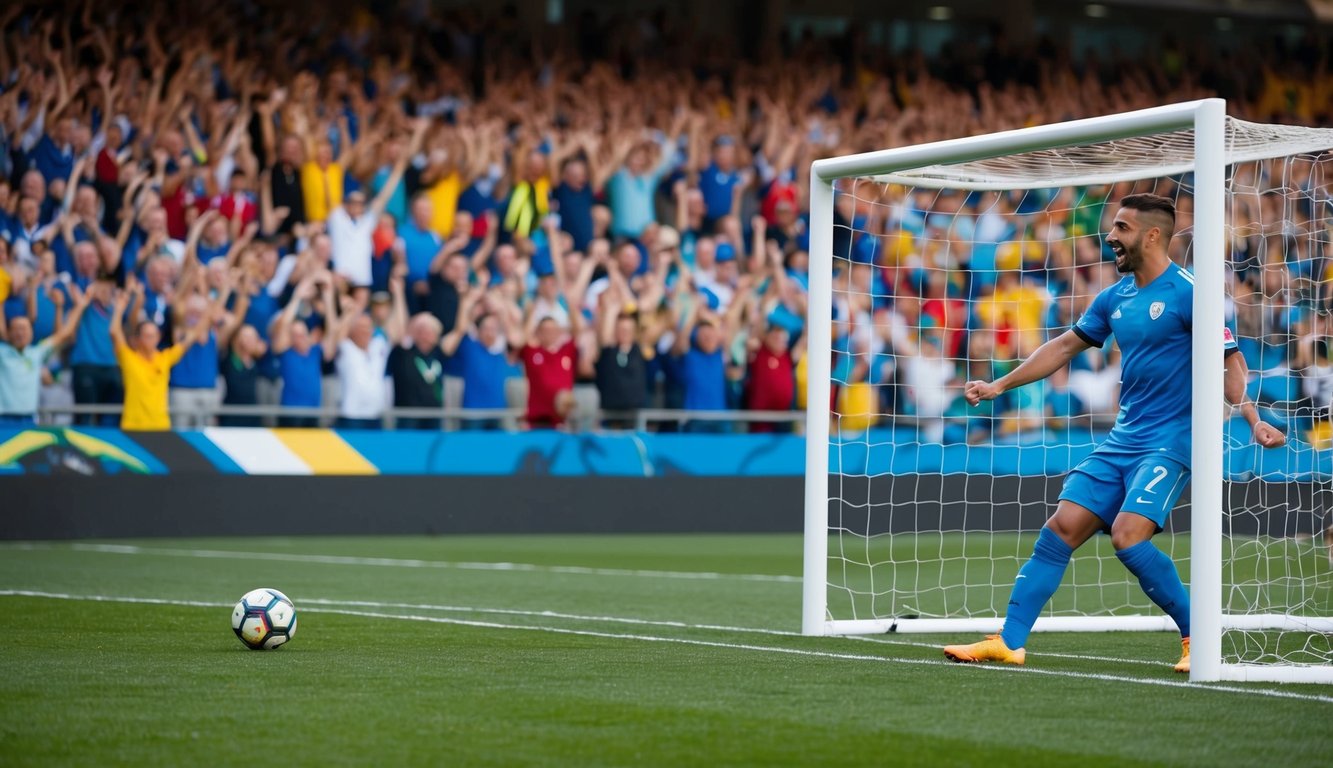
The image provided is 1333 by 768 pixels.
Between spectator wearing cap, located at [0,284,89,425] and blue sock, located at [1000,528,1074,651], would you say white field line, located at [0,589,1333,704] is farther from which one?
spectator wearing cap, located at [0,284,89,425]

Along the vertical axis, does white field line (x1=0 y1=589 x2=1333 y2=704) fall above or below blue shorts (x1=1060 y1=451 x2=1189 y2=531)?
below

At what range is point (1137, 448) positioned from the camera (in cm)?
733

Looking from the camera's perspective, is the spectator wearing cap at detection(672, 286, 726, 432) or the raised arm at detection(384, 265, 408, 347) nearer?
the raised arm at detection(384, 265, 408, 347)

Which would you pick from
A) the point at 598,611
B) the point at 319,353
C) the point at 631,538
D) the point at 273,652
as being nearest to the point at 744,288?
the point at 631,538

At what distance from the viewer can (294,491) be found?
15.5 metres

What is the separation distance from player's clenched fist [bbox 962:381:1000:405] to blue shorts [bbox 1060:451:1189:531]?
49 centimetres

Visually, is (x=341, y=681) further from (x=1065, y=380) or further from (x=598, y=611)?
(x=1065, y=380)

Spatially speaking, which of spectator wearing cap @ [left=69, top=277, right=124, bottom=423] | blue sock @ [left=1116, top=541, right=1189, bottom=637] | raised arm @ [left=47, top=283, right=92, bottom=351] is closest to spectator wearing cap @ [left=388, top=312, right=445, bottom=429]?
→ spectator wearing cap @ [left=69, top=277, right=124, bottom=423]

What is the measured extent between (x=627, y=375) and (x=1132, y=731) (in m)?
11.7

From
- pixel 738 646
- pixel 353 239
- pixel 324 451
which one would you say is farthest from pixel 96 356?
pixel 738 646

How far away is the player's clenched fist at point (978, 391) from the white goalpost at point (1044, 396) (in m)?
0.99

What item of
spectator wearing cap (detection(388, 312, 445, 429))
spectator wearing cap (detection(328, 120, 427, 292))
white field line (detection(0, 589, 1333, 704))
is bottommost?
white field line (detection(0, 589, 1333, 704))

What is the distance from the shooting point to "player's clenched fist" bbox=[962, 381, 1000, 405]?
24.5ft

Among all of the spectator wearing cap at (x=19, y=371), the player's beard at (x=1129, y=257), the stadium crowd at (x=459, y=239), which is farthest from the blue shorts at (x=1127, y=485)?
the spectator wearing cap at (x=19, y=371)
